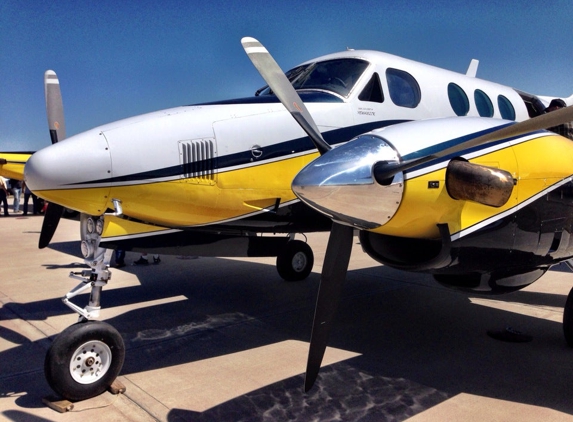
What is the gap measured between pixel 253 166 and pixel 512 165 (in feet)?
7.78

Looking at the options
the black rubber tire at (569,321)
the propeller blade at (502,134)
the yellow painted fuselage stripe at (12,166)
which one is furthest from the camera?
the yellow painted fuselage stripe at (12,166)

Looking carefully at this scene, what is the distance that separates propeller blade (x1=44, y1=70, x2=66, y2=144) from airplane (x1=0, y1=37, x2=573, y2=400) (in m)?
0.02

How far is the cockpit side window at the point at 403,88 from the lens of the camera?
6.08 metres

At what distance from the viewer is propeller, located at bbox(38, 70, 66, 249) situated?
6.06m

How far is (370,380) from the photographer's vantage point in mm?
4684

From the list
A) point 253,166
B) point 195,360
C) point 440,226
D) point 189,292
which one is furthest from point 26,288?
point 440,226

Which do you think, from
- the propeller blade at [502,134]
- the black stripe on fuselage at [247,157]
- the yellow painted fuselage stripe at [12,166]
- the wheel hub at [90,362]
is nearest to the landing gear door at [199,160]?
the black stripe on fuselage at [247,157]

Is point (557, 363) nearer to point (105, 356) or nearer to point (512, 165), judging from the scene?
point (512, 165)

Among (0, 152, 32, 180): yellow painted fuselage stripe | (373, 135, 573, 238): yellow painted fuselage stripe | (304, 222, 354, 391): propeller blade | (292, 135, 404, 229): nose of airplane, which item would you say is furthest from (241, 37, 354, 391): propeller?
(0, 152, 32, 180): yellow painted fuselage stripe

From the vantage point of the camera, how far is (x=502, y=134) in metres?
3.10

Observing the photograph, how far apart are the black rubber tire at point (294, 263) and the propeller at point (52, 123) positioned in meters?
4.02

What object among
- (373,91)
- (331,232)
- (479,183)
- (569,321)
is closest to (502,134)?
(479,183)

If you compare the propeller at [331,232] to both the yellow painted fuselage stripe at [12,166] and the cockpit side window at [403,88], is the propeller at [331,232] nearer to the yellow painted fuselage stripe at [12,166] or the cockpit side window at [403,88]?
the cockpit side window at [403,88]

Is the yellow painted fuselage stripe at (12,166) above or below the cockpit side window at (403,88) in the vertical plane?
below
